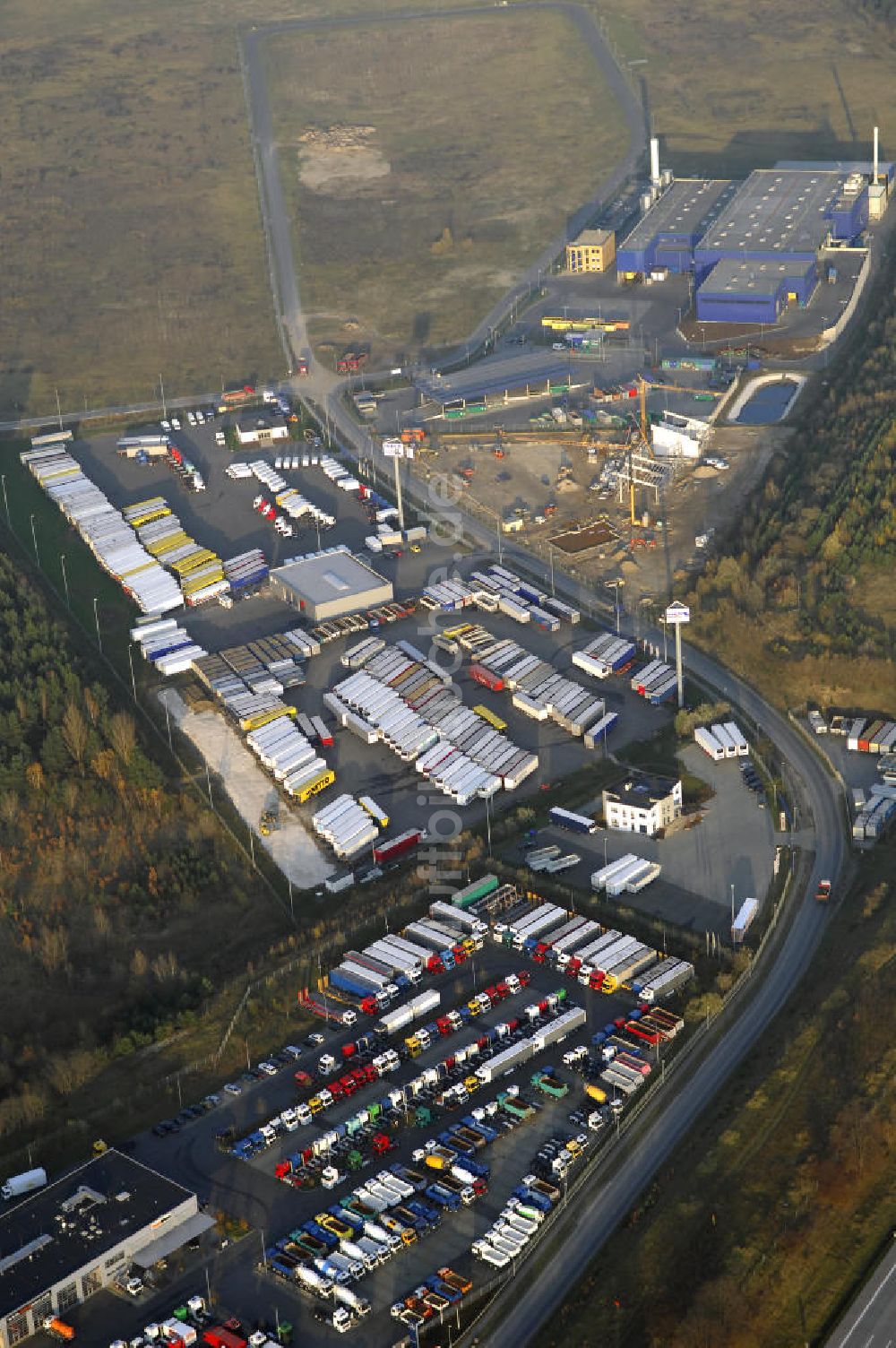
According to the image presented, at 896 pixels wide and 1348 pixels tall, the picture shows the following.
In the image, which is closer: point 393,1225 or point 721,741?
point 393,1225

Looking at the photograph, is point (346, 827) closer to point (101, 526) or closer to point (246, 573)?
point (246, 573)

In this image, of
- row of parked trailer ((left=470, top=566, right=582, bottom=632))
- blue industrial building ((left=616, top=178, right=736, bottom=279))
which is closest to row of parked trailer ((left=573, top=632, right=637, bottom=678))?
row of parked trailer ((left=470, top=566, right=582, bottom=632))

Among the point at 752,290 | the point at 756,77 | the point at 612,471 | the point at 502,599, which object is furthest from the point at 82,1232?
the point at 756,77

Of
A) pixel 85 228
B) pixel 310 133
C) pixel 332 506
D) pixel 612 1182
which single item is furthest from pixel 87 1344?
pixel 310 133

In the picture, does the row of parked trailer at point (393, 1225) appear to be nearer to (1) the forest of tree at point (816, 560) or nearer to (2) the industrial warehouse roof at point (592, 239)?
(1) the forest of tree at point (816, 560)

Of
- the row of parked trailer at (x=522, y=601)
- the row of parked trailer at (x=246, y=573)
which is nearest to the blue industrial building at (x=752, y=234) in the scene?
the row of parked trailer at (x=522, y=601)

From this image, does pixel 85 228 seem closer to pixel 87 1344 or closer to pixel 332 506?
pixel 332 506
